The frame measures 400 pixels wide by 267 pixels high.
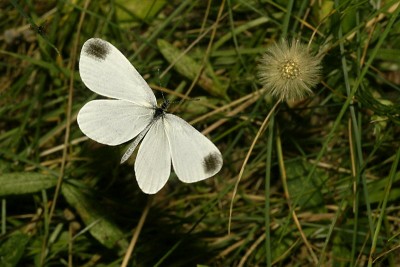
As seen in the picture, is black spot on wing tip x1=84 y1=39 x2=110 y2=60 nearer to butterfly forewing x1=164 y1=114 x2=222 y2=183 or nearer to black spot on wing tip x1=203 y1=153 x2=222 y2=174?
butterfly forewing x1=164 y1=114 x2=222 y2=183

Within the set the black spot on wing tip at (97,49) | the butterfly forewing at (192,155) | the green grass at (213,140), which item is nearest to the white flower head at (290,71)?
the green grass at (213,140)

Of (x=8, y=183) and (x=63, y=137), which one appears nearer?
(x=8, y=183)

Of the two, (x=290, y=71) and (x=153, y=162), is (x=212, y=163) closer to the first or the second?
(x=153, y=162)

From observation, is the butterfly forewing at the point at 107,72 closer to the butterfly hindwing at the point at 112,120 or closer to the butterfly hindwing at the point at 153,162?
the butterfly hindwing at the point at 112,120

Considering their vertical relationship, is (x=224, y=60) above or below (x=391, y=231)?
above

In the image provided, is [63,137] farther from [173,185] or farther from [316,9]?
[316,9]

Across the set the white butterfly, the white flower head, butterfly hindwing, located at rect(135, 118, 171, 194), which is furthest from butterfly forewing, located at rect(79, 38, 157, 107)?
the white flower head

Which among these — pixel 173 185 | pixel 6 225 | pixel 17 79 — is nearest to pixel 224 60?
pixel 173 185
